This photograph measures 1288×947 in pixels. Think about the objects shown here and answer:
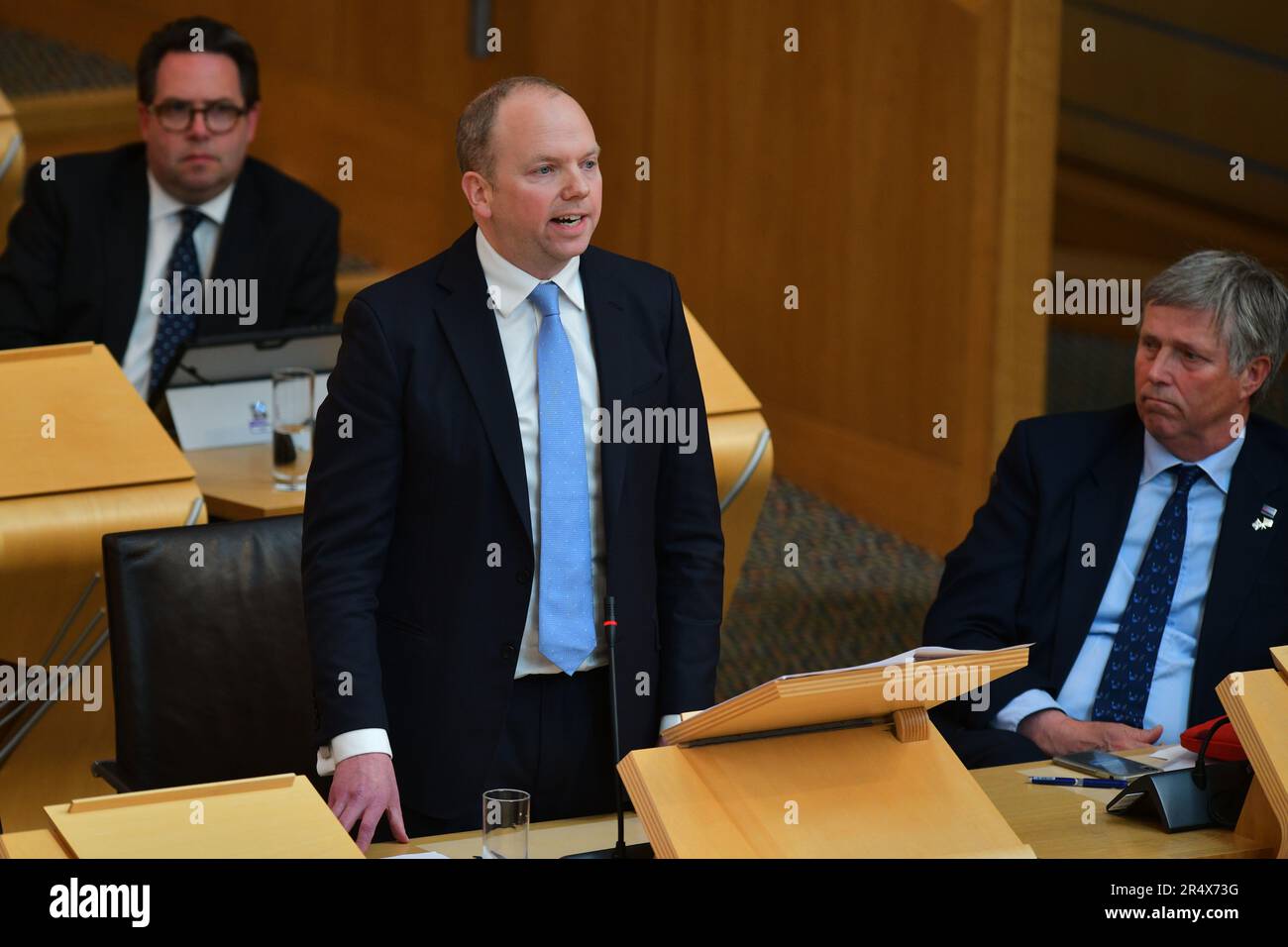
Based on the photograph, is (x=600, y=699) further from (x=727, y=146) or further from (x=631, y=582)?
(x=727, y=146)

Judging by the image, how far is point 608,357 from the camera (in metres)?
2.61

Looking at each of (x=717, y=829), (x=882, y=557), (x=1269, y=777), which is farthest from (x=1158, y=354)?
(x=882, y=557)

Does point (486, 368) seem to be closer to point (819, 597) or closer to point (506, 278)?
point (506, 278)

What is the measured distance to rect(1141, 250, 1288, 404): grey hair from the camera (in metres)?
3.21

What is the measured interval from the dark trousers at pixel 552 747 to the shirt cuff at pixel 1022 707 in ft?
2.75

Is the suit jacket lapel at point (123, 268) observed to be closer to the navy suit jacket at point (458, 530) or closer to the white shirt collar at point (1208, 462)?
the navy suit jacket at point (458, 530)

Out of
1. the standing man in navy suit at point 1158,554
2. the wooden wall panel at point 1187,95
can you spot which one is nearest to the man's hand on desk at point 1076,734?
the standing man in navy suit at point 1158,554

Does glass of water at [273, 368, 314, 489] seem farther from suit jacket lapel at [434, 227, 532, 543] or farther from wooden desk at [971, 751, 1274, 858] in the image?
wooden desk at [971, 751, 1274, 858]

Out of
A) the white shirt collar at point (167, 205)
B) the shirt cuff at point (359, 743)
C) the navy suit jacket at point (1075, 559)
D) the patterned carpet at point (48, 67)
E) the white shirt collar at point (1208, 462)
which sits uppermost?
the patterned carpet at point (48, 67)

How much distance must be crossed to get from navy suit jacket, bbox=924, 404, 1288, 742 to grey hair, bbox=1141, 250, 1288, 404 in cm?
18

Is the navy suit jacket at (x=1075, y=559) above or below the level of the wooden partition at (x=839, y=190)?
below

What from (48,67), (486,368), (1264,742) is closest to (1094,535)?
(1264,742)

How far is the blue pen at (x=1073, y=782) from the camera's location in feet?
8.76

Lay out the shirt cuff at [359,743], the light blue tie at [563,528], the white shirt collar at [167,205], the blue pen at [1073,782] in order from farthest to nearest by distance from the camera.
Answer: the white shirt collar at [167,205] < the blue pen at [1073,782] < the light blue tie at [563,528] < the shirt cuff at [359,743]
